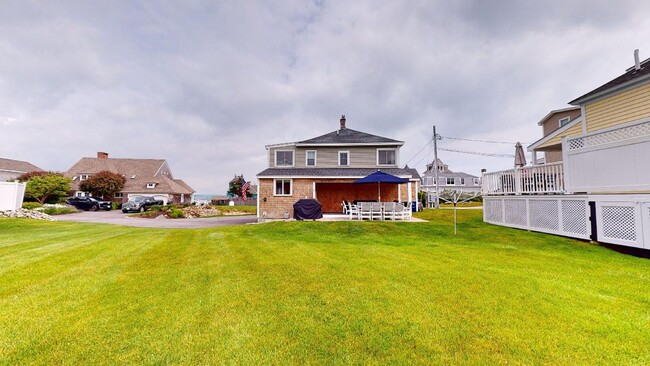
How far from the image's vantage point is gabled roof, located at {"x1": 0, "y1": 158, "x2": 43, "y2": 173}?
37050 mm

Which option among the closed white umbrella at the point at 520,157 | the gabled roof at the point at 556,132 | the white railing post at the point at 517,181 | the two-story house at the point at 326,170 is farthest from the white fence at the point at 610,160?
the two-story house at the point at 326,170

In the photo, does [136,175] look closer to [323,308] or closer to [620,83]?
[323,308]

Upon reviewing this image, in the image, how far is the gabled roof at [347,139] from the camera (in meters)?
20.0

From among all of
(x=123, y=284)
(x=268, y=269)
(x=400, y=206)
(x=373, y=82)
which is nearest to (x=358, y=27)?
(x=373, y=82)

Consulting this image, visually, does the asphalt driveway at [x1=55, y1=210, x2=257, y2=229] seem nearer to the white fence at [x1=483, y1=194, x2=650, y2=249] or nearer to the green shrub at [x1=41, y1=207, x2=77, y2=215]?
the green shrub at [x1=41, y1=207, x2=77, y2=215]

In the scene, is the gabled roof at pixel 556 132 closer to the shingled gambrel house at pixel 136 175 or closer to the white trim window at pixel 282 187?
the white trim window at pixel 282 187

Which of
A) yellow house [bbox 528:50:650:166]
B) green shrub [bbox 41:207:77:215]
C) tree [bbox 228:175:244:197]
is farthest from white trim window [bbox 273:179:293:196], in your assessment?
tree [bbox 228:175:244:197]

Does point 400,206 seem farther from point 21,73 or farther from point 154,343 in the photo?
point 21,73

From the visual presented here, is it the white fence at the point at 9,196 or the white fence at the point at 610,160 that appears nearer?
the white fence at the point at 610,160

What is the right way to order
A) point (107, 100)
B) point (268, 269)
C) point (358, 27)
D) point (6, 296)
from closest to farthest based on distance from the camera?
point (6, 296), point (268, 269), point (358, 27), point (107, 100)

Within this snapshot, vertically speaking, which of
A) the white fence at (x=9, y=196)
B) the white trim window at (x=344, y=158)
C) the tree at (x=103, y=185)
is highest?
the white trim window at (x=344, y=158)

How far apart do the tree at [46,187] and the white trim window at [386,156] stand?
36.5 meters

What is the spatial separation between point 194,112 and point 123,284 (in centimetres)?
2006

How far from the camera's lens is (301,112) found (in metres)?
22.2
